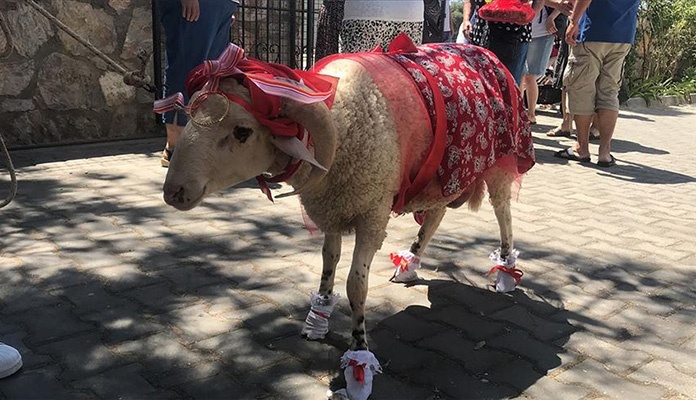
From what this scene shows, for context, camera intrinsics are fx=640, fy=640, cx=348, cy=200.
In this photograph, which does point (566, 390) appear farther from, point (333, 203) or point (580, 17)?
point (580, 17)

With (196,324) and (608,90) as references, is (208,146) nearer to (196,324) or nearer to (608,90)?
(196,324)

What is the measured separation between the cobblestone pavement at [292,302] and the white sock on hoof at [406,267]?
67 mm

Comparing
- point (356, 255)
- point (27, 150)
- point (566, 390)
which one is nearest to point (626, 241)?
point (566, 390)

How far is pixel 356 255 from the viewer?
105 inches

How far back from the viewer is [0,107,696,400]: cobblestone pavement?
8.77 ft

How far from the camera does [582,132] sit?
7.32 metres

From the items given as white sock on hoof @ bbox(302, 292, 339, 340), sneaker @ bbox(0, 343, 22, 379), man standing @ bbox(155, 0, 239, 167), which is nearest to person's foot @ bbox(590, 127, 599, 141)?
man standing @ bbox(155, 0, 239, 167)

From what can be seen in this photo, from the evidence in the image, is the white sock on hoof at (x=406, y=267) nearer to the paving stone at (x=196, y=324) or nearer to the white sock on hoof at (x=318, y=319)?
the white sock on hoof at (x=318, y=319)

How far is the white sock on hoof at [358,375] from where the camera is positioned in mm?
2484

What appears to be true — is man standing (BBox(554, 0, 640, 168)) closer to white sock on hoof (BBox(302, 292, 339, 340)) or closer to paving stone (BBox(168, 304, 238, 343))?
white sock on hoof (BBox(302, 292, 339, 340))

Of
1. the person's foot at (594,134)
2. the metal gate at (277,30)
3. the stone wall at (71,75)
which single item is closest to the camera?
the stone wall at (71,75)

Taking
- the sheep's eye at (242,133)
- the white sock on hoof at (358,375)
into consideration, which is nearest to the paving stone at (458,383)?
the white sock on hoof at (358,375)

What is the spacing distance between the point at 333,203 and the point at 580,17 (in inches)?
211

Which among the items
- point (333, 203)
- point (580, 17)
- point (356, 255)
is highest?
point (580, 17)
